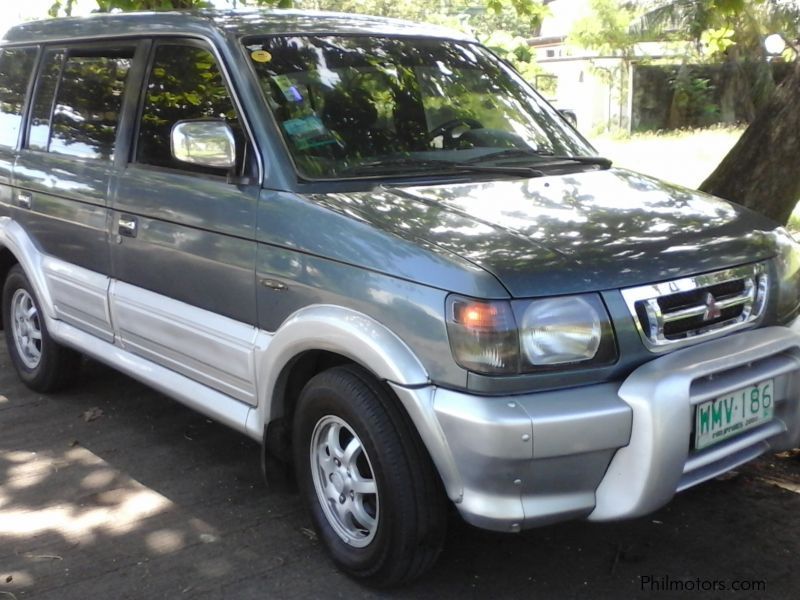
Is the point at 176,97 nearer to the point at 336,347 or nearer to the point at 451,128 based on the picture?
the point at 451,128

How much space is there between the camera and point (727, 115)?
90.2 ft

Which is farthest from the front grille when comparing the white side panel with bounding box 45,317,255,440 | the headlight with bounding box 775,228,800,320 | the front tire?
the white side panel with bounding box 45,317,255,440

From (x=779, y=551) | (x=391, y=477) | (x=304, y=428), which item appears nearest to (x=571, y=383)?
(x=391, y=477)

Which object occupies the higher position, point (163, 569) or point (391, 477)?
point (391, 477)

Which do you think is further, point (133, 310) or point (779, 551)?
point (133, 310)

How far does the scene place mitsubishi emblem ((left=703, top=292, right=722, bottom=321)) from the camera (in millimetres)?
3312

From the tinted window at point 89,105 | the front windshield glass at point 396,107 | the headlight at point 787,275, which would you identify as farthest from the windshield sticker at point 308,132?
the headlight at point 787,275

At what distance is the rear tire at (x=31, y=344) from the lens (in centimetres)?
555

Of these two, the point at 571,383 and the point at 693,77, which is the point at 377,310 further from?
the point at 693,77

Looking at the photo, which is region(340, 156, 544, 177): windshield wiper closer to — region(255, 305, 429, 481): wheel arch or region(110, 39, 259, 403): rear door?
region(110, 39, 259, 403): rear door

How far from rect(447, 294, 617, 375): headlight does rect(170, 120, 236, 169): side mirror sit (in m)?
1.27

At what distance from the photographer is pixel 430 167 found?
4.00 metres

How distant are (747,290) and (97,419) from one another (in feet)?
11.5

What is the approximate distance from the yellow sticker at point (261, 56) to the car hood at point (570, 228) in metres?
0.83
